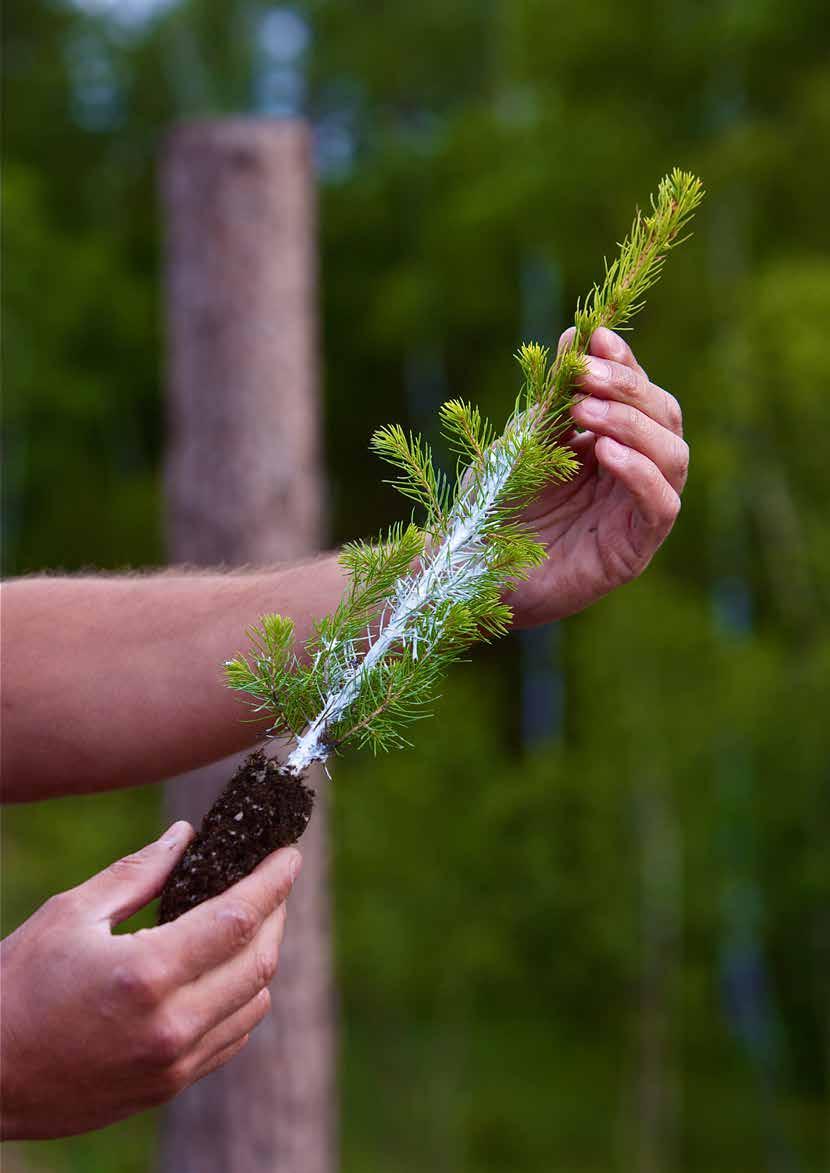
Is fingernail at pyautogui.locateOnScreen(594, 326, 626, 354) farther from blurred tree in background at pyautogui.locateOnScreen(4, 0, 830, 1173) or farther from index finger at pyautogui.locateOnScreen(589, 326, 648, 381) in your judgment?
blurred tree in background at pyautogui.locateOnScreen(4, 0, 830, 1173)

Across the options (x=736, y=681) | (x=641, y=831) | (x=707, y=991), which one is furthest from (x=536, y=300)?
(x=707, y=991)

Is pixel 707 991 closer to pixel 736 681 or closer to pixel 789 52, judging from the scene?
pixel 736 681

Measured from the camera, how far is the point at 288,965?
11.1ft

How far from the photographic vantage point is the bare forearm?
1.24 meters

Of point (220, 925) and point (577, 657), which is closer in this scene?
point (220, 925)

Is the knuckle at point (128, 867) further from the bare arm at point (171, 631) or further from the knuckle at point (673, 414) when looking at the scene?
the knuckle at point (673, 414)

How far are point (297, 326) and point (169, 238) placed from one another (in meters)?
0.47

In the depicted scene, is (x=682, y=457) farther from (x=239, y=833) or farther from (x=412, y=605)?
(x=239, y=833)

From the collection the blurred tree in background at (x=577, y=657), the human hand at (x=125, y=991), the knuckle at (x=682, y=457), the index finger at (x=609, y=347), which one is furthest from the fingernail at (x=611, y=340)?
the blurred tree in background at (x=577, y=657)

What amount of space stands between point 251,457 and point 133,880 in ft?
8.40

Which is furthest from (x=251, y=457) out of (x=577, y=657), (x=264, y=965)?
(x=577, y=657)

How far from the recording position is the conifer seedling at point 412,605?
0.97 meters

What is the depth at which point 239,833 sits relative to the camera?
973 millimetres

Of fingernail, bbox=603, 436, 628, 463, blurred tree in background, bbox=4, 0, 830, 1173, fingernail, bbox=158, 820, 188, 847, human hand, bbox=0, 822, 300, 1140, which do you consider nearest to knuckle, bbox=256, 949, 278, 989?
human hand, bbox=0, 822, 300, 1140
